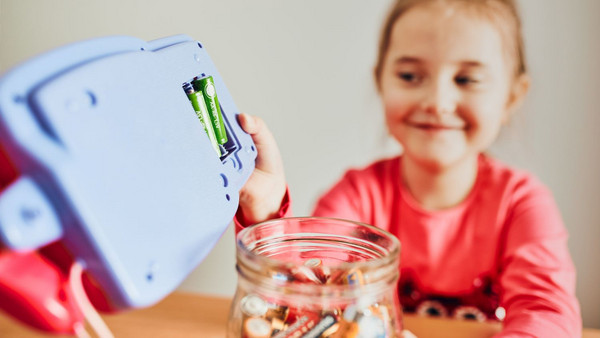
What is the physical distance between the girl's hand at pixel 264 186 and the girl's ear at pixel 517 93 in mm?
465

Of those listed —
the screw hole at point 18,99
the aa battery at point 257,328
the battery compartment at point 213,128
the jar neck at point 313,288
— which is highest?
the screw hole at point 18,99

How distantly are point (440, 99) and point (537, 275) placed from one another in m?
0.26

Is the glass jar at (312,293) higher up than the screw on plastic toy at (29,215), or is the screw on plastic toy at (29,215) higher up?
the screw on plastic toy at (29,215)

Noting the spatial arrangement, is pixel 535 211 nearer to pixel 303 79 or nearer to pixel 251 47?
pixel 303 79

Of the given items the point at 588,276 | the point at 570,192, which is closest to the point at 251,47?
the point at 570,192

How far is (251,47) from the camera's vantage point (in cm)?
94

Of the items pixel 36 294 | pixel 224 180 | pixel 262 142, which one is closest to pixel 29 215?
pixel 36 294

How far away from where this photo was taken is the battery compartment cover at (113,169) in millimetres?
223

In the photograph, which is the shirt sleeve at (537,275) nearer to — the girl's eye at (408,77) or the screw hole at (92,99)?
the girl's eye at (408,77)

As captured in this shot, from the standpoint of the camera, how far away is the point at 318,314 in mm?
326

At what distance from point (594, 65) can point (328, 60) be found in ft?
1.49

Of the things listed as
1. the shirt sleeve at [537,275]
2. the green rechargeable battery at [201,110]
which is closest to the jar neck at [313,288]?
the green rechargeable battery at [201,110]

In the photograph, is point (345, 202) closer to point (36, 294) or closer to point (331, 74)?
point (331, 74)

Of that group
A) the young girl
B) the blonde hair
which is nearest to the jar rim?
the young girl
